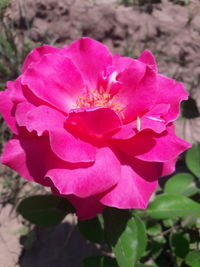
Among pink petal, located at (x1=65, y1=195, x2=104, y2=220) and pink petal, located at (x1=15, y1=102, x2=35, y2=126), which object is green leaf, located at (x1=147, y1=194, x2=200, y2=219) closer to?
pink petal, located at (x1=65, y1=195, x2=104, y2=220)

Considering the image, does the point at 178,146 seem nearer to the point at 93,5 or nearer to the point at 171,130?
the point at 171,130

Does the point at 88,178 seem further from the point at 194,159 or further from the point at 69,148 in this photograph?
the point at 194,159

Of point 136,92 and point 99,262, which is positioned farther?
point 99,262

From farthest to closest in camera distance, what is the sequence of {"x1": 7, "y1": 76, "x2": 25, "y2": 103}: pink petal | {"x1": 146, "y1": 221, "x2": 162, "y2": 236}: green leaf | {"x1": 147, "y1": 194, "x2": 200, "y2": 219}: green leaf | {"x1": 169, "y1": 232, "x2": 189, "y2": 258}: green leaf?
{"x1": 146, "y1": 221, "x2": 162, "y2": 236}: green leaf
{"x1": 169, "y1": 232, "x2": 189, "y2": 258}: green leaf
{"x1": 147, "y1": 194, "x2": 200, "y2": 219}: green leaf
{"x1": 7, "y1": 76, "x2": 25, "y2": 103}: pink petal

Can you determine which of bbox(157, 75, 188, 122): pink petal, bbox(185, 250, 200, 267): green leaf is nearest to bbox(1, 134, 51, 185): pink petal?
bbox(157, 75, 188, 122): pink petal

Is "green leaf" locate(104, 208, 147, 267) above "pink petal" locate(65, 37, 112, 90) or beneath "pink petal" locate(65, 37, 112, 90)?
beneath

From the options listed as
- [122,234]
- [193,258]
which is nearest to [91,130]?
[122,234]
